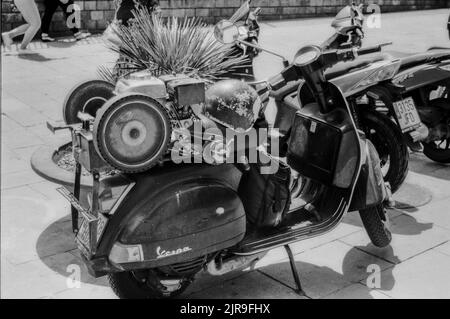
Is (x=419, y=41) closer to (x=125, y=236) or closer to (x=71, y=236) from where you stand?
(x=71, y=236)

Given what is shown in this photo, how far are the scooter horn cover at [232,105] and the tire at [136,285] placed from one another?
0.86 metres

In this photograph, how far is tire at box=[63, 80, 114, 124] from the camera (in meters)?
4.05

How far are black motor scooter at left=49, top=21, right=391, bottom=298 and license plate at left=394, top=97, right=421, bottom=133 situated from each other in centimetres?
118

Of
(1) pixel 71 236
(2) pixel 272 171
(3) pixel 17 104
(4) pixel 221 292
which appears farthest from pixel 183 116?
(3) pixel 17 104

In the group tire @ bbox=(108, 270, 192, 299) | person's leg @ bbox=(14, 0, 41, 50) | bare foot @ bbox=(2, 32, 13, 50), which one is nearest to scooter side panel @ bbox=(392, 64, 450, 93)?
tire @ bbox=(108, 270, 192, 299)

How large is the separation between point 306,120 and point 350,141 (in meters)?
0.34

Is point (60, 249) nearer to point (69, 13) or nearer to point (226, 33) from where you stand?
→ point (226, 33)

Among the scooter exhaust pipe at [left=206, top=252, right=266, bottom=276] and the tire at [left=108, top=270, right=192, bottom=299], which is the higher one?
the scooter exhaust pipe at [left=206, top=252, right=266, bottom=276]

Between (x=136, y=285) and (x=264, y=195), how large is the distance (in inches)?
32.4

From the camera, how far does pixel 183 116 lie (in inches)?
139

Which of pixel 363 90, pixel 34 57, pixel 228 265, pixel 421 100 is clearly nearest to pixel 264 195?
pixel 228 265

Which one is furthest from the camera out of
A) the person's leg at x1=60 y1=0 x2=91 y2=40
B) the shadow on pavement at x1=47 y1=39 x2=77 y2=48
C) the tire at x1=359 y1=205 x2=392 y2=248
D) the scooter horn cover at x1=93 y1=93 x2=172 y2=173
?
the person's leg at x1=60 y1=0 x2=91 y2=40

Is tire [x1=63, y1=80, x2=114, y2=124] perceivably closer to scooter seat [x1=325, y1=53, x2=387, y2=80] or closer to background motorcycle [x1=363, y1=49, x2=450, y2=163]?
scooter seat [x1=325, y1=53, x2=387, y2=80]

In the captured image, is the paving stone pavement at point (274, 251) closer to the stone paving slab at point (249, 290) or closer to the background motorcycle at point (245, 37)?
the stone paving slab at point (249, 290)
